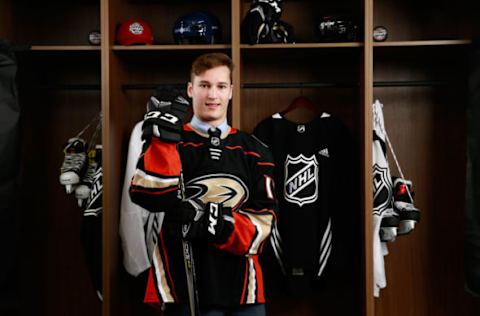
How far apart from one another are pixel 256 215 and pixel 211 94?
403 millimetres

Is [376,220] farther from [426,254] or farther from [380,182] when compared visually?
[426,254]

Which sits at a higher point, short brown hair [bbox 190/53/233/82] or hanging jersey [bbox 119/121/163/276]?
short brown hair [bbox 190/53/233/82]

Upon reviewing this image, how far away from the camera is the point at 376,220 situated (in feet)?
8.49

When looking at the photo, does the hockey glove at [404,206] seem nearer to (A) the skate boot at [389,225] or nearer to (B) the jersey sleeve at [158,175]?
(A) the skate boot at [389,225]

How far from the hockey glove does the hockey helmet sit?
124 centimetres

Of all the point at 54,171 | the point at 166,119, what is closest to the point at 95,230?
the point at 54,171

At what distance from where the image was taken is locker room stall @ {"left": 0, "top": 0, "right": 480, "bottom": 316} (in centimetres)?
284

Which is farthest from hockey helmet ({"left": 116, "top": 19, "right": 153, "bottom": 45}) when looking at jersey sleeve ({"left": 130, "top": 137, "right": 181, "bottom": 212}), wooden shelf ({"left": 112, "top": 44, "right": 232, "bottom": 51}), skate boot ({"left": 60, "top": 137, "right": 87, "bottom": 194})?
jersey sleeve ({"left": 130, "top": 137, "right": 181, "bottom": 212})

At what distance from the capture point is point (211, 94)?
77.8 inches

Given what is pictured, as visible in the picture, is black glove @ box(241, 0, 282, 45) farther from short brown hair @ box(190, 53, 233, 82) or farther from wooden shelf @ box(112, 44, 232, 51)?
short brown hair @ box(190, 53, 233, 82)

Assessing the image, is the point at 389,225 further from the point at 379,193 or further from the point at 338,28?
the point at 338,28

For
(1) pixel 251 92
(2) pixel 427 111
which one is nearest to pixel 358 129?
(2) pixel 427 111

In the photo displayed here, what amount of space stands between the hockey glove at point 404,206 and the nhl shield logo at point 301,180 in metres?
0.34

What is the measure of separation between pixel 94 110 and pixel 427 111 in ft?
5.12
